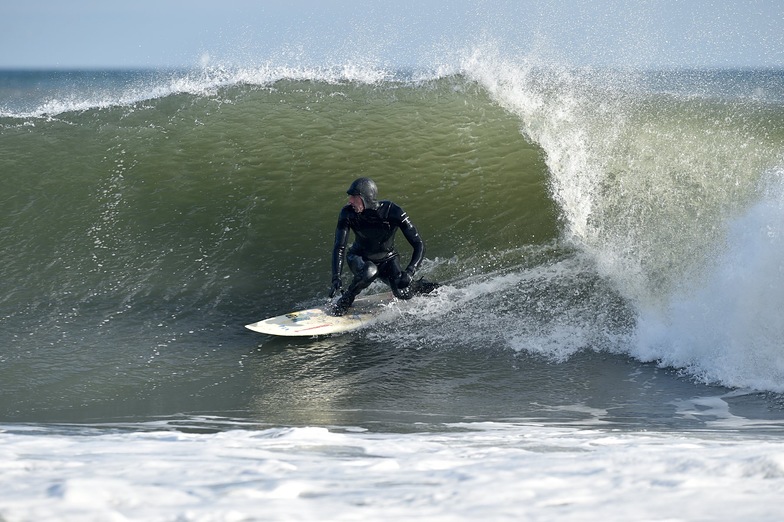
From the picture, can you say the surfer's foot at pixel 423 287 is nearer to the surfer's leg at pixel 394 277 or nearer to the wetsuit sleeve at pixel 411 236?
the surfer's leg at pixel 394 277

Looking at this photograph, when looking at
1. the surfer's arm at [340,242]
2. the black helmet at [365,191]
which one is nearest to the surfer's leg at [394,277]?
the surfer's arm at [340,242]

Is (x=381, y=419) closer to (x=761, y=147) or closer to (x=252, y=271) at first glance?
(x=252, y=271)

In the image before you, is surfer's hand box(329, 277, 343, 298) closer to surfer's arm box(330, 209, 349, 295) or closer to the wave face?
surfer's arm box(330, 209, 349, 295)

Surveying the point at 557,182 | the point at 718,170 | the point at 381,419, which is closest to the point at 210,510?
→ the point at 381,419

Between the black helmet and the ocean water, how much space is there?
3.57ft

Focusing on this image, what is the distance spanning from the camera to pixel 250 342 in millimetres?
7656

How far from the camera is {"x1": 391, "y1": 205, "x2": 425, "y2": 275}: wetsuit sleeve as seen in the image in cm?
817

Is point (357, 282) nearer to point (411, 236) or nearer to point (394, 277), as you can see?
point (394, 277)

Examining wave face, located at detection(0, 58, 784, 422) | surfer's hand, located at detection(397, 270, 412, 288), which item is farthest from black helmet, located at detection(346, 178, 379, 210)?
wave face, located at detection(0, 58, 784, 422)

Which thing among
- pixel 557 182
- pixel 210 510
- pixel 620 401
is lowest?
pixel 620 401

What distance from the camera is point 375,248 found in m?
8.27

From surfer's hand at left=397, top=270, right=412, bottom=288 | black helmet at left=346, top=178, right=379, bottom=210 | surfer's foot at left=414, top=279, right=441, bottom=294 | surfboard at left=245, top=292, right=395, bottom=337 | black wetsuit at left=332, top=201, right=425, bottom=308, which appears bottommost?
surfboard at left=245, top=292, right=395, bottom=337

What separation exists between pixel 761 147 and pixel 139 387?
36.2 ft

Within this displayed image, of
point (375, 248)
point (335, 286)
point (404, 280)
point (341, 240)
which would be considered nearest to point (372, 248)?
point (375, 248)
